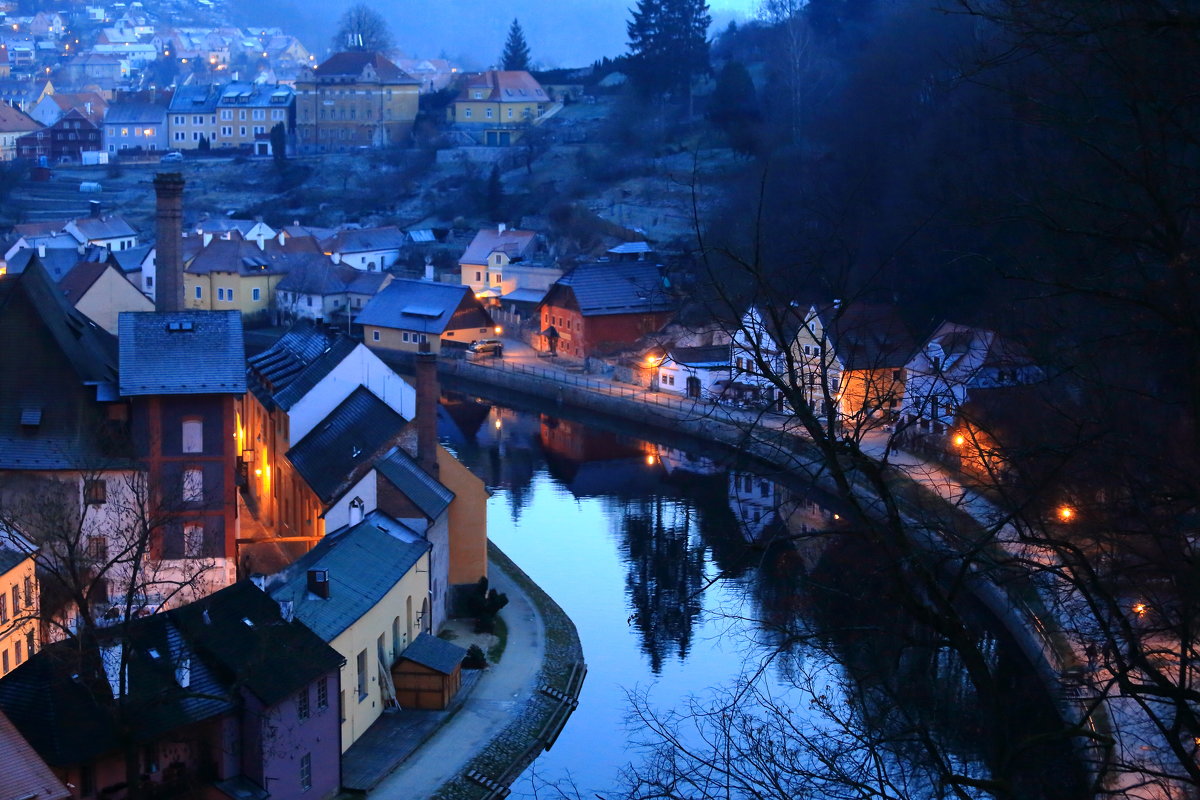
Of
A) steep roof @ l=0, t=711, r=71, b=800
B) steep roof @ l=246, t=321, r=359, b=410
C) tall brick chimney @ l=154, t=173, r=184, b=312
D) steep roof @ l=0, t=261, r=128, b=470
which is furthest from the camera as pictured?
tall brick chimney @ l=154, t=173, r=184, b=312

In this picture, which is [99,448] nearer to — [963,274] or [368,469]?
[368,469]

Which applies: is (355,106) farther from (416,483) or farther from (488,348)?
(416,483)

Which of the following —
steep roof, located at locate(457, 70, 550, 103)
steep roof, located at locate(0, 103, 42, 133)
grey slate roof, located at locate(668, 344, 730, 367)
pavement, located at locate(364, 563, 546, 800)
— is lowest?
pavement, located at locate(364, 563, 546, 800)

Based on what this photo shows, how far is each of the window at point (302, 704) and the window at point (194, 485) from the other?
4060 mm

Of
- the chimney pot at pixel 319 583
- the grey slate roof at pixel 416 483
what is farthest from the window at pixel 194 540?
the chimney pot at pixel 319 583

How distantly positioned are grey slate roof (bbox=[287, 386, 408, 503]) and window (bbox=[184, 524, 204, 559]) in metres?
1.04

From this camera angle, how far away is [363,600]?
1025cm

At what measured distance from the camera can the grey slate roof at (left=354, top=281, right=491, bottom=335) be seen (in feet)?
90.7

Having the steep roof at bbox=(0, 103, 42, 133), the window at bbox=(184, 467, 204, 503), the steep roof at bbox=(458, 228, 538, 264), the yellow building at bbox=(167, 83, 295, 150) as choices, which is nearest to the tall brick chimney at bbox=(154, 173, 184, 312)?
the window at bbox=(184, 467, 204, 503)

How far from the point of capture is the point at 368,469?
40.7 feet

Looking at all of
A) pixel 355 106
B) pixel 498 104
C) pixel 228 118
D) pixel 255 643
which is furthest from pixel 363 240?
pixel 255 643

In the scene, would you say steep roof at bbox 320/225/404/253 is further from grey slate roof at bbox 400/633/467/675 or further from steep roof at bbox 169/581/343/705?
steep roof at bbox 169/581/343/705

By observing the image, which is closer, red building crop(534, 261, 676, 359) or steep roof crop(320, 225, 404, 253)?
red building crop(534, 261, 676, 359)

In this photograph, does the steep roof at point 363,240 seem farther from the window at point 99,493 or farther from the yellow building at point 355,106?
the window at point 99,493
